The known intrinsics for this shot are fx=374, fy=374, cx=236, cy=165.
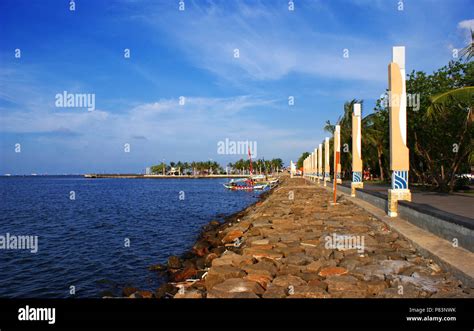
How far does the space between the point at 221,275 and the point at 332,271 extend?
72.5 inches

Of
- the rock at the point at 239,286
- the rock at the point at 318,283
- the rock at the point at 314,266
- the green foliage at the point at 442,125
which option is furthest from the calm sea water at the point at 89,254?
the green foliage at the point at 442,125

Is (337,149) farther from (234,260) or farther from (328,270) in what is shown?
(328,270)

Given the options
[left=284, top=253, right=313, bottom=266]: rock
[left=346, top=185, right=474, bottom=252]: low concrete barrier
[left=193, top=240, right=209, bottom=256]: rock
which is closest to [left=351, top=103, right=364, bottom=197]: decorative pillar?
[left=346, top=185, right=474, bottom=252]: low concrete barrier

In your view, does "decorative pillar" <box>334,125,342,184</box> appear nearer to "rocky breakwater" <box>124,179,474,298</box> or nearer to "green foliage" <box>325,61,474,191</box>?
"green foliage" <box>325,61,474,191</box>

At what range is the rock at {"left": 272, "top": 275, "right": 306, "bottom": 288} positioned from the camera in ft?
18.3

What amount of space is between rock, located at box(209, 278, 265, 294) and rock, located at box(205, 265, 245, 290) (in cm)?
30

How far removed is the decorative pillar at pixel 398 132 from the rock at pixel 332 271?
598 cm

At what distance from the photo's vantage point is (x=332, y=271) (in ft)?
20.1

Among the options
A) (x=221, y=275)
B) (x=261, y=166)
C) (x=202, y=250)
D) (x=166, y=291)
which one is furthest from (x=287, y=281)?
(x=261, y=166)

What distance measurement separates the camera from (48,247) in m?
16.6
